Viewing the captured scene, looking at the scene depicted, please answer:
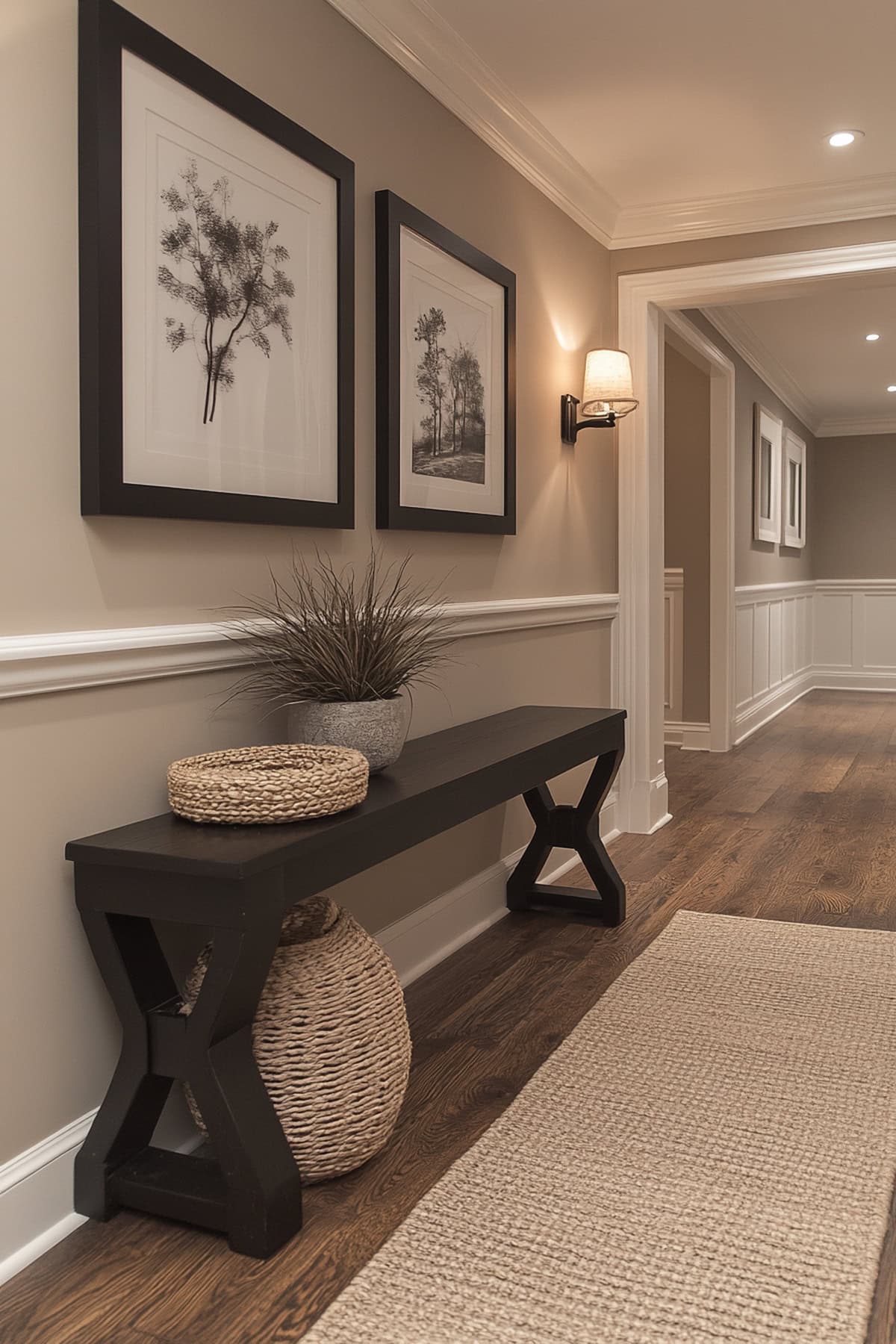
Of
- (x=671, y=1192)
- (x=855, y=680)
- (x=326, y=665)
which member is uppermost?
(x=326, y=665)

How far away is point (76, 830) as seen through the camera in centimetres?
172

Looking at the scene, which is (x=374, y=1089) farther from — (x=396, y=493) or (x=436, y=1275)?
(x=396, y=493)

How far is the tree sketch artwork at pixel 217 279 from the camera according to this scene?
6.19ft

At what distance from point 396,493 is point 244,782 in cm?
112

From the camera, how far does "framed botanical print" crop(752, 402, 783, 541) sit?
699 cm

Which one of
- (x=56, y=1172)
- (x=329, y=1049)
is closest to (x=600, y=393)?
(x=329, y=1049)

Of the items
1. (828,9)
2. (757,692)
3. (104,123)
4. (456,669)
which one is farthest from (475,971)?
(757,692)

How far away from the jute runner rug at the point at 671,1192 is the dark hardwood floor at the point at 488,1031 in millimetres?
65

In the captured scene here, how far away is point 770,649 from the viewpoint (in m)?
7.90

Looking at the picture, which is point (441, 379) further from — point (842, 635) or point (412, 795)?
point (842, 635)

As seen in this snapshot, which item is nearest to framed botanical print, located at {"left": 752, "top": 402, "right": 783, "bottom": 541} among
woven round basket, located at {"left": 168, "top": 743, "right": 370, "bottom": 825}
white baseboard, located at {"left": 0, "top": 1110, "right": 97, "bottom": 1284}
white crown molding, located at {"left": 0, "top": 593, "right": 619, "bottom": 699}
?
white crown molding, located at {"left": 0, "top": 593, "right": 619, "bottom": 699}

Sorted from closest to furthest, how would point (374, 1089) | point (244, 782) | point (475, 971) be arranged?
point (244, 782), point (374, 1089), point (475, 971)

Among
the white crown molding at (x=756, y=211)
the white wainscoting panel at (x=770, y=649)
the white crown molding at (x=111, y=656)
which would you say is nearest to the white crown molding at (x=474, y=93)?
the white crown molding at (x=756, y=211)

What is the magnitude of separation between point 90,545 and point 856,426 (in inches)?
361
